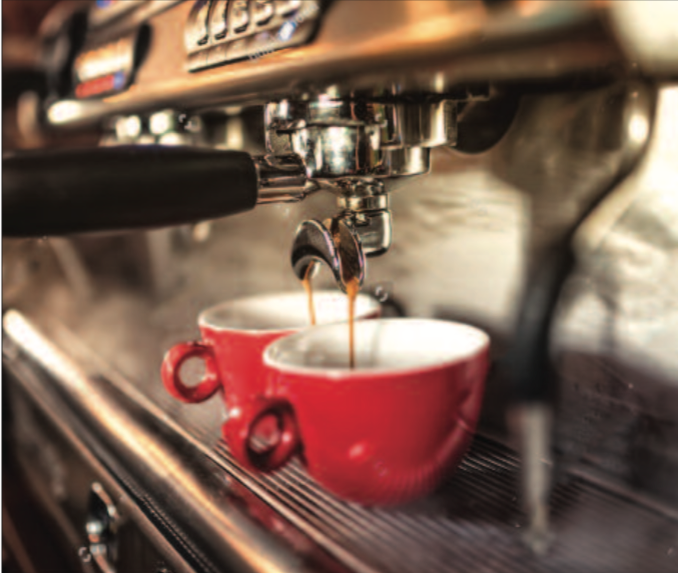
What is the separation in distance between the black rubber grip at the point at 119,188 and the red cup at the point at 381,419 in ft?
0.34

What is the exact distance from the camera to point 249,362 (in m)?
0.54

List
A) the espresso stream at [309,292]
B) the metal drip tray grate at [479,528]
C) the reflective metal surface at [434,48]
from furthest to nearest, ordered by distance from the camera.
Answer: the espresso stream at [309,292] → the metal drip tray grate at [479,528] → the reflective metal surface at [434,48]

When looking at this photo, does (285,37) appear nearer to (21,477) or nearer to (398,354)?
(398,354)

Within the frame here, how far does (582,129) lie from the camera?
47 centimetres

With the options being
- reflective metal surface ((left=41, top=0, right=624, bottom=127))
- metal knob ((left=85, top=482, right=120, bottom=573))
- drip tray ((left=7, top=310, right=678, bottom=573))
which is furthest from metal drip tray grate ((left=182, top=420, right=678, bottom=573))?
reflective metal surface ((left=41, top=0, right=624, bottom=127))

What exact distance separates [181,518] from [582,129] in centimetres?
34

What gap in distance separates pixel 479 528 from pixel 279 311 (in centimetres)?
29

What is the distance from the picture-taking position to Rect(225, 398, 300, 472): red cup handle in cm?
41

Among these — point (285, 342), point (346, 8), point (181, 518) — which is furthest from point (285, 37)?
point (181, 518)

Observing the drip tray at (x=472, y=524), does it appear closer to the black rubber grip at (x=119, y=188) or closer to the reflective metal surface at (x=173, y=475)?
the reflective metal surface at (x=173, y=475)

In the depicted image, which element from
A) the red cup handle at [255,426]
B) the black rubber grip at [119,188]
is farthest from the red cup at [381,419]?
the black rubber grip at [119,188]

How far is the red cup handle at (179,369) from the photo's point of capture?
556 millimetres

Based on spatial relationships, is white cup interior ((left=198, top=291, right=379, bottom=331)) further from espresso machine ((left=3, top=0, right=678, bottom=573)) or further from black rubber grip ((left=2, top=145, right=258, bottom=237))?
black rubber grip ((left=2, top=145, right=258, bottom=237))

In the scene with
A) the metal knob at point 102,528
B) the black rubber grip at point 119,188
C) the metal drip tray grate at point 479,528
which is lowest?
the metal knob at point 102,528
